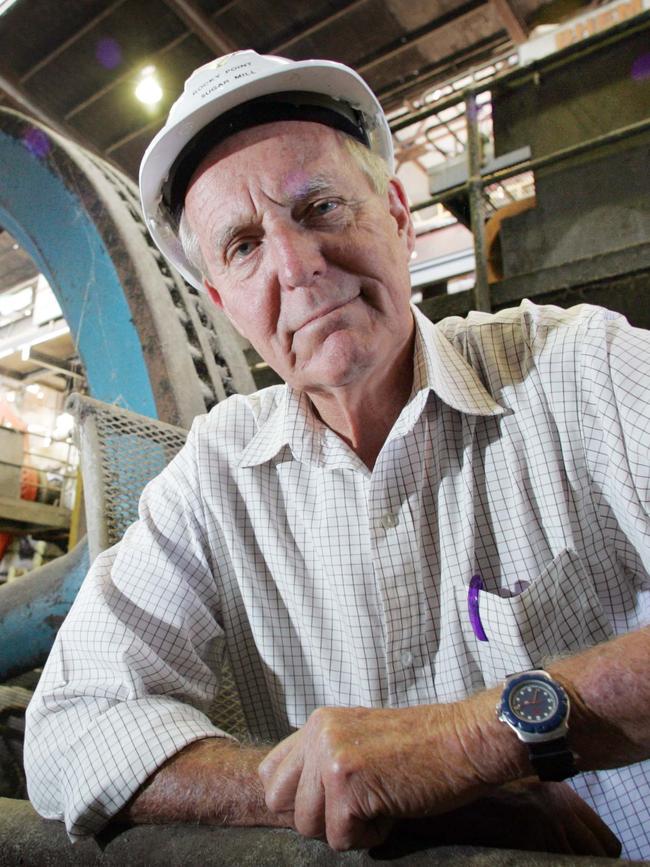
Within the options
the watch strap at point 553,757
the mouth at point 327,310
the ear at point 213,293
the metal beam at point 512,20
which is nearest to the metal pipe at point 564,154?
the ear at point 213,293

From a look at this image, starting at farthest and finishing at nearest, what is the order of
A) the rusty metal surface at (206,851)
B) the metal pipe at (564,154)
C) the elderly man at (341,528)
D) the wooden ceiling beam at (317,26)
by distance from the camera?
the wooden ceiling beam at (317,26) → the metal pipe at (564,154) → the elderly man at (341,528) → the rusty metal surface at (206,851)

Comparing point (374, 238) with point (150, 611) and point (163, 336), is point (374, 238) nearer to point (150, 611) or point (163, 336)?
point (150, 611)

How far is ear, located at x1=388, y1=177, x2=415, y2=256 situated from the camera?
1466mm

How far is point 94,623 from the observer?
123 centimetres

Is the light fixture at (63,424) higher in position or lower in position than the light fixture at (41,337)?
lower

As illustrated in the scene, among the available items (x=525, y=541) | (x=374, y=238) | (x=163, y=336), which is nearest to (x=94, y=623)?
(x=525, y=541)

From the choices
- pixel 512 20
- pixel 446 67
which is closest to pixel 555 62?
pixel 512 20

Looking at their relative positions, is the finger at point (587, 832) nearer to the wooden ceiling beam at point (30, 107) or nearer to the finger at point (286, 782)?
the finger at point (286, 782)

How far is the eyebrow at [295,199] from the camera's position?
1269 millimetres

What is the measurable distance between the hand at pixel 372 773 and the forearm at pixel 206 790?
113mm

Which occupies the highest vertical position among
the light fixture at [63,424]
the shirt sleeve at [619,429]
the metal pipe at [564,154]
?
the light fixture at [63,424]

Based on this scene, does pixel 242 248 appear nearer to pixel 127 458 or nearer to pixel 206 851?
pixel 127 458

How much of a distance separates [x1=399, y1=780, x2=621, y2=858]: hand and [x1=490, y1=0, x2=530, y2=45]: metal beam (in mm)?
6341

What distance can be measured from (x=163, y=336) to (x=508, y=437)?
1548 mm
